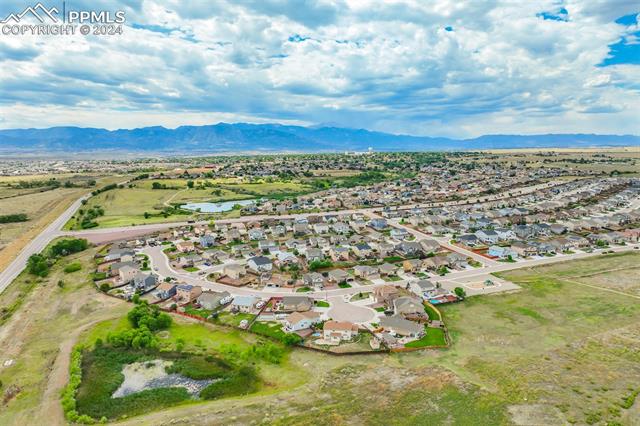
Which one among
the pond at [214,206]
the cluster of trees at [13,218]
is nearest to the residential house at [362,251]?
the pond at [214,206]

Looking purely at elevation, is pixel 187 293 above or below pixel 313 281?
below

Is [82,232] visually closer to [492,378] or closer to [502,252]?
[492,378]

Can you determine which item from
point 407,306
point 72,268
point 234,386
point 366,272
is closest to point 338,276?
point 366,272

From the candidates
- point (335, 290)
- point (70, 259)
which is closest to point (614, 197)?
point (335, 290)

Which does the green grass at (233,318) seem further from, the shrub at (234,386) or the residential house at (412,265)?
the residential house at (412,265)

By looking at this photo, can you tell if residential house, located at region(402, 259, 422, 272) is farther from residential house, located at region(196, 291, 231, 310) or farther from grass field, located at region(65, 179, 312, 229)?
grass field, located at region(65, 179, 312, 229)

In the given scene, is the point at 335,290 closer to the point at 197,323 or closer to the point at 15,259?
the point at 197,323

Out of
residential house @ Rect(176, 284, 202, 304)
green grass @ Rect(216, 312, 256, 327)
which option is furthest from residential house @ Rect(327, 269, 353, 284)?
residential house @ Rect(176, 284, 202, 304)
